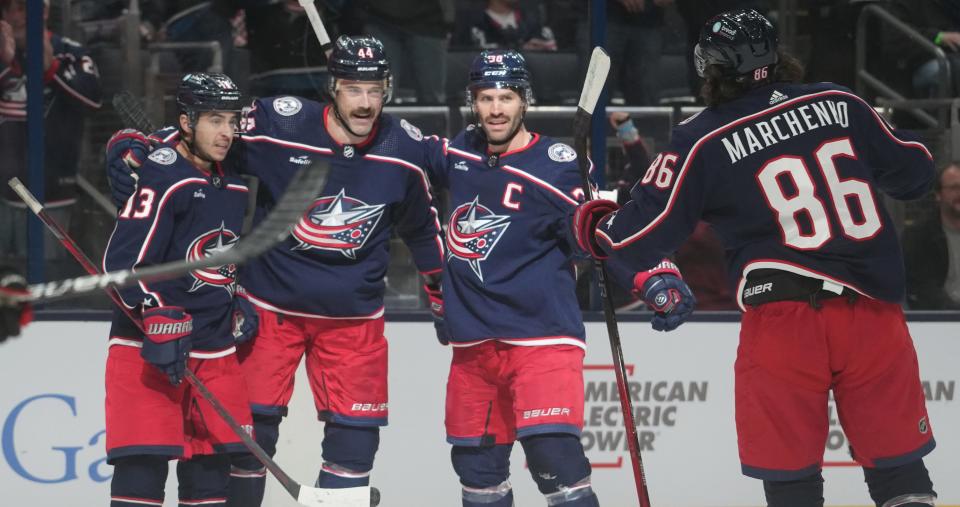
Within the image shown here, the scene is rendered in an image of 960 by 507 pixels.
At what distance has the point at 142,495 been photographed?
3535mm

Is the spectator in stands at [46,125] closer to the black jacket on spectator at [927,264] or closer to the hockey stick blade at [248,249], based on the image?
the hockey stick blade at [248,249]

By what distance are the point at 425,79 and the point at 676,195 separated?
7.52 ft

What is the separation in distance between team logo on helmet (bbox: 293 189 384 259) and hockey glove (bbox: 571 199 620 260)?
617 millimetres

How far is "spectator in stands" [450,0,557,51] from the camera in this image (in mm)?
5652

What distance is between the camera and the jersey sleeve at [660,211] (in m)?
3.12

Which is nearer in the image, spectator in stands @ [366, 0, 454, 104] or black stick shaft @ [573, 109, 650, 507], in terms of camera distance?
black stick shaft @ [573, 109, 650, 507]

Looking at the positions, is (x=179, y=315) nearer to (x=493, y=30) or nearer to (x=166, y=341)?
(x=166, y=341)

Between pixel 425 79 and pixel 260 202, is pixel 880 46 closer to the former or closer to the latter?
pixel 425 79

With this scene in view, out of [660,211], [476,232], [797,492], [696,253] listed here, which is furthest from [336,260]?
[696,253]

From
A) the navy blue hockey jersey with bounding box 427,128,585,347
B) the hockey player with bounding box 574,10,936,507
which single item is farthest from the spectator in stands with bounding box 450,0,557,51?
the hockey player with bounding box 574,10,936,507

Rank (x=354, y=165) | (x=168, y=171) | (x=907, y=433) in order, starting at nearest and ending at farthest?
(x=907, y=433), (x=168, y=171), (x=354, y=165)

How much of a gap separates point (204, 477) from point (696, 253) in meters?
2.02

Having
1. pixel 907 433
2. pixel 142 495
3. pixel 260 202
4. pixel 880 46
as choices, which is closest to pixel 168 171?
pixel 260 202

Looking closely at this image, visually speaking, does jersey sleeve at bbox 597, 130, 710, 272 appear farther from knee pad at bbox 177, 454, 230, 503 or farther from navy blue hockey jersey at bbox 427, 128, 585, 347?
knee pad at bbox 177, 454, 230, 503
